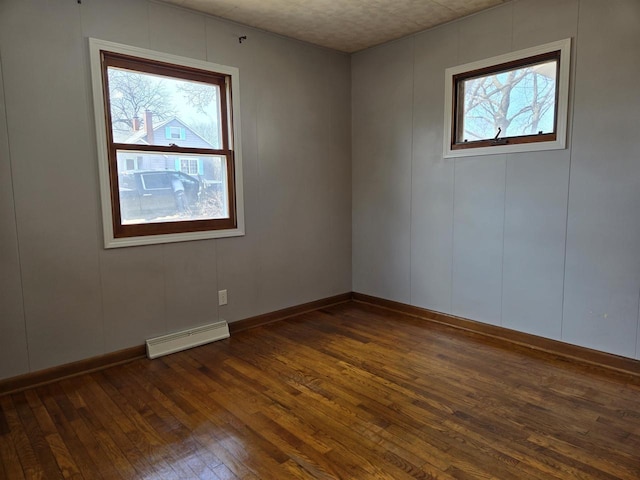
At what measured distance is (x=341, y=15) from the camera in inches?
134

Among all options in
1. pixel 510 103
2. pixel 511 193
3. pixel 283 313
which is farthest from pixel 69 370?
pixel 510 103

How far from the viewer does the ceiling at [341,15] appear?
125 inches

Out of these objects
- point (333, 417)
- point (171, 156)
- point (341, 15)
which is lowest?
point (333, 417)

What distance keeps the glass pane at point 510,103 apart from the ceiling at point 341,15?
58 centimetres

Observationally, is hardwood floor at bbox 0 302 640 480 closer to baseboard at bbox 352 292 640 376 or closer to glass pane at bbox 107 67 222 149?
baseboard at bbox 352 292 640 376

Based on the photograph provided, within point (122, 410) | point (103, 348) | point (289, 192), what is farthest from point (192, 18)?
point (122, 410)

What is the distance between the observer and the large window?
→ 9.66 feet

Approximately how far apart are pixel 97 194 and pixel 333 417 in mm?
2173

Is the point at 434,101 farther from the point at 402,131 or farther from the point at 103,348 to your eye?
the point at 103,348

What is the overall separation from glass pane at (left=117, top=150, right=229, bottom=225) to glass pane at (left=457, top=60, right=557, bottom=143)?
2.18 m

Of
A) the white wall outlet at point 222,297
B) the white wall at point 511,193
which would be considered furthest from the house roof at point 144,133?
the white wall at point 511,193

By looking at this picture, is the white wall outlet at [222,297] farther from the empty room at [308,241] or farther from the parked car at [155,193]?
the parked car at [155,193]

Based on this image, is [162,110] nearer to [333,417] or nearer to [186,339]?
[186,339]

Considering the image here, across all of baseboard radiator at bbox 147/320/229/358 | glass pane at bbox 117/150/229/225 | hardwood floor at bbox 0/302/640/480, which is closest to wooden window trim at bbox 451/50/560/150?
hardwood floor at bbox 0/302/640/480
